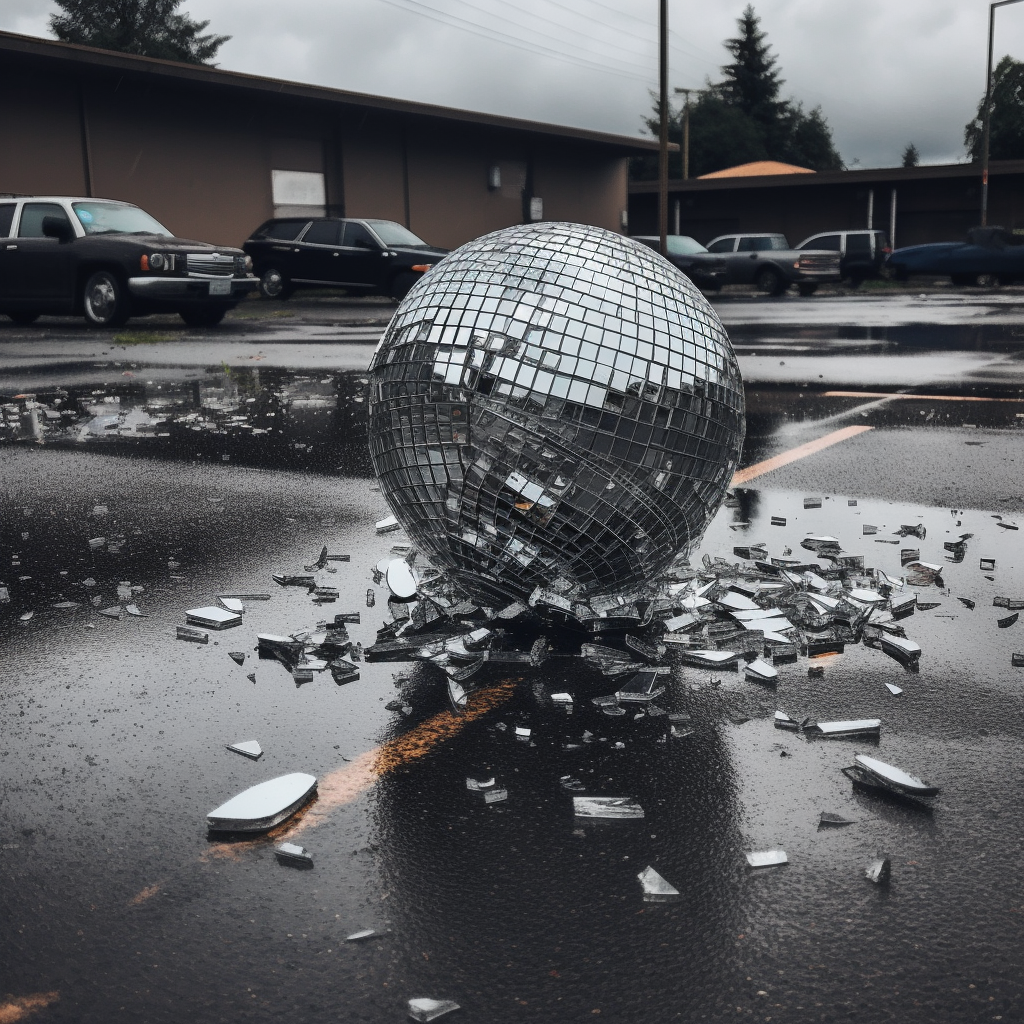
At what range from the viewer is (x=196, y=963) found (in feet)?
6.24

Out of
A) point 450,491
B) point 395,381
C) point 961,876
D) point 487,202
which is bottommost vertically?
point 961,876

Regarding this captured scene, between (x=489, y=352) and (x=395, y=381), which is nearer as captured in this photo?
(x=489, y=352)

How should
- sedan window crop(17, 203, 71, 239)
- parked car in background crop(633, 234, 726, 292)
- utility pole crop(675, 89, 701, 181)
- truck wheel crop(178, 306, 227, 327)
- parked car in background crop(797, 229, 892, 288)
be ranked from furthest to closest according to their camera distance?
utility pole crop(675, 89, 701, 181) → parked car in background crop(797, 229, 892, 288) → parked car in background crop(633, 234, 726, 292) → truck wheel crop(178, 306, 227, 327) → sedan window crop(17, 203, 71, 239)

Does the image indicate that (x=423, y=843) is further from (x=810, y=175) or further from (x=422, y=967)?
(x=810, y=175)

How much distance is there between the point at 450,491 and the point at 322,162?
90.8 ft

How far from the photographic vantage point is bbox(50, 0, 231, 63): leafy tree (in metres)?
59.6

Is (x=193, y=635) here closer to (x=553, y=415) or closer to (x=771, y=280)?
(x=553, y=415)

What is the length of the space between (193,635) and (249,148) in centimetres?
2582

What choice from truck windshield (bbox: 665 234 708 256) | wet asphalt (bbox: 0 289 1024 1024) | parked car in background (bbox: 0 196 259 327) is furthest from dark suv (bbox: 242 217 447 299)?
wet asphalt (bbox: 0 289 1024 1024)

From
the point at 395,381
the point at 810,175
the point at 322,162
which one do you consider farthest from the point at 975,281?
the point at 395,381

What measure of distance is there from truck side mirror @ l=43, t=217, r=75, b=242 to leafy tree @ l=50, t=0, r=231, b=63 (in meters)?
48.7

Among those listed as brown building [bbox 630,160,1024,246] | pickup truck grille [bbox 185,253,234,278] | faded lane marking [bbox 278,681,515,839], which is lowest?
faded lane marking [bbox 278,681,515,839]

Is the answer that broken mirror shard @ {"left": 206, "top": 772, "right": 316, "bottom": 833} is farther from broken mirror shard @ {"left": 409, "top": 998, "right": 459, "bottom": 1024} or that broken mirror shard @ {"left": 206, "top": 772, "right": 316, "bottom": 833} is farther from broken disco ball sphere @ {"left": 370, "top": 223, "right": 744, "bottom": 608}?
broken disco ball sphere @ {"left": 370, "top": 223, "right": 744, "bottom": 608}

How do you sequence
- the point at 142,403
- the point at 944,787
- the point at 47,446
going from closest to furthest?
the point at 944,787 < the point at 47,446 < the point at 142,403
